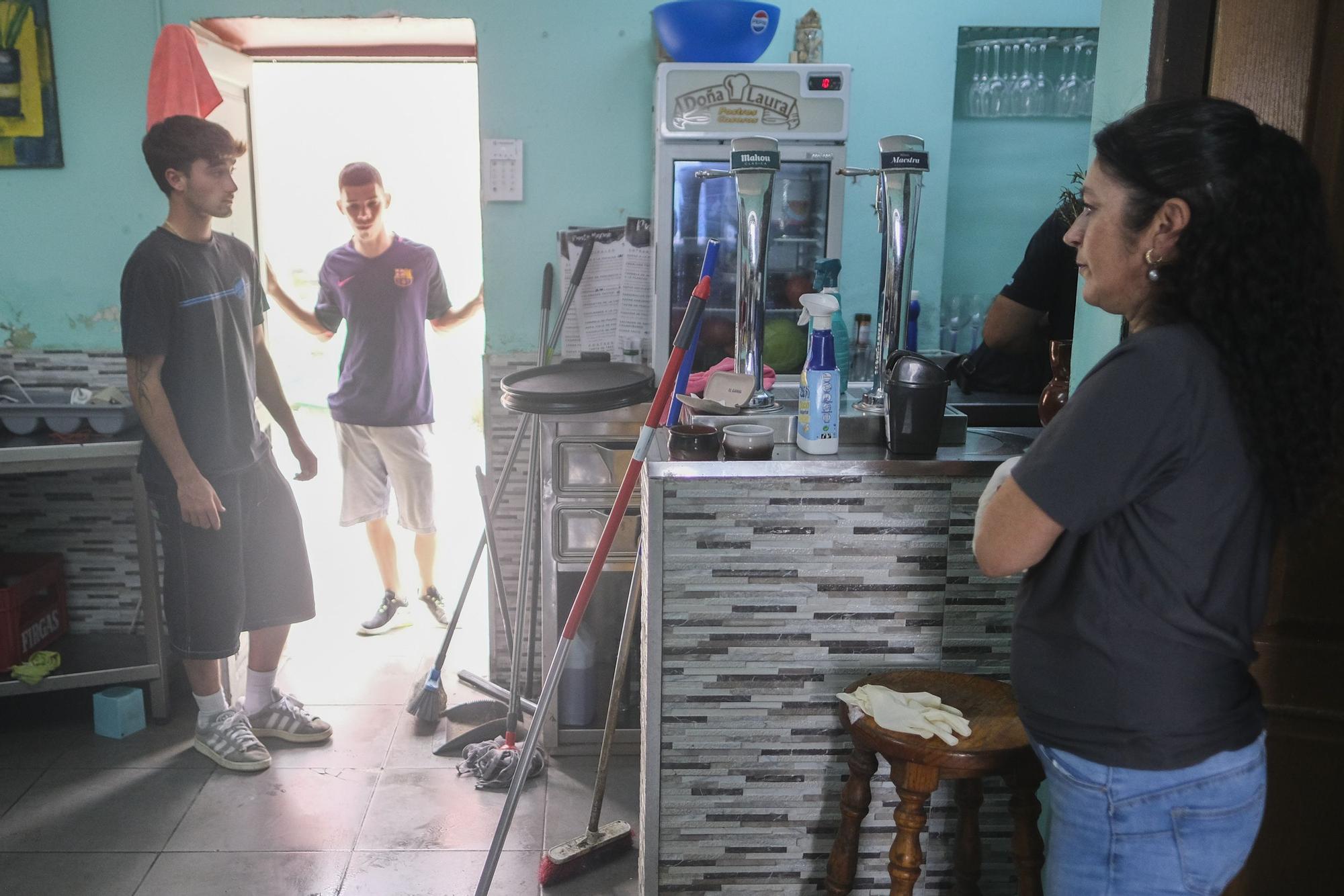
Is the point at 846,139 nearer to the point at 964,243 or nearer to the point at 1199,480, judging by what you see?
the point at 964,243

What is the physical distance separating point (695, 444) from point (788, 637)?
43 centimetres

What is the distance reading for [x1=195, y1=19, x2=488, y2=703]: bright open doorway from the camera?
17.4 feet

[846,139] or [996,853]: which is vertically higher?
[846,139]

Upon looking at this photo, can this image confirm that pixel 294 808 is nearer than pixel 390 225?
Yes

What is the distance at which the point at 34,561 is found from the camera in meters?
3.79

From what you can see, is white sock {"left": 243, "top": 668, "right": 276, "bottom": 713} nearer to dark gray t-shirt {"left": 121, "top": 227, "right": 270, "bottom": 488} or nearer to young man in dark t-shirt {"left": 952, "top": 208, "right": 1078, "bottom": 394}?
dark gray t-shirt {"left": 121, "top": 227, "right": 270, "bottom": 488}

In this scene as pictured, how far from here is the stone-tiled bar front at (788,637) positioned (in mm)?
2090

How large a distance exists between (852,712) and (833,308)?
0.80 metres

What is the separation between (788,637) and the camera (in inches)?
84.1

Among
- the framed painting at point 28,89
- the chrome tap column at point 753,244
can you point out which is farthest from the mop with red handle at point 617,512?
the framed painting at point 28,89

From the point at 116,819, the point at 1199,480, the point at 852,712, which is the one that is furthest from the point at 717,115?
the point at 116,819

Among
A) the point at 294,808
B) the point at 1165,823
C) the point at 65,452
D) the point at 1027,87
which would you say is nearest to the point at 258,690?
the point at 294,808

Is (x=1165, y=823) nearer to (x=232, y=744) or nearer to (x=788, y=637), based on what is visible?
(x=788, y=637)

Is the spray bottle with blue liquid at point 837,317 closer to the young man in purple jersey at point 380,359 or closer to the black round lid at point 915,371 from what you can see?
the black round lid at point 915,371
